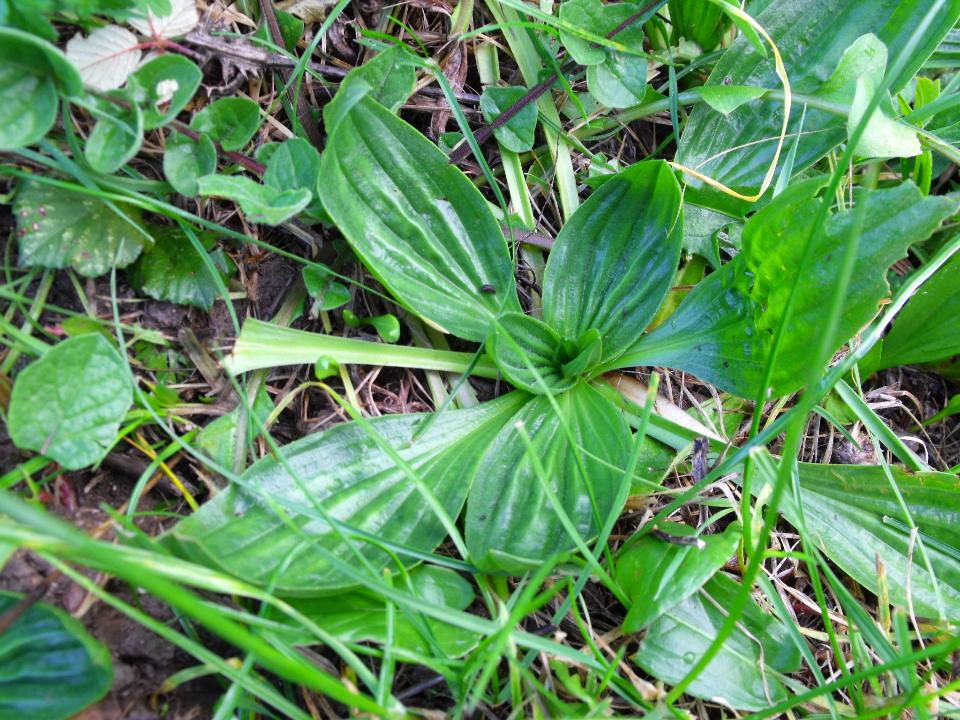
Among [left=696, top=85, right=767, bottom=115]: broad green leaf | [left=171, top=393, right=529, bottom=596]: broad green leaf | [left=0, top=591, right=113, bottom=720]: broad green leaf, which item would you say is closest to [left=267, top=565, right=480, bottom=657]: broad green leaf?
[left=171, top=393, right=529, bottom=596]: broad green leaf

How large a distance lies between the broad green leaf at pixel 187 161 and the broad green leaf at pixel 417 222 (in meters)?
0.22

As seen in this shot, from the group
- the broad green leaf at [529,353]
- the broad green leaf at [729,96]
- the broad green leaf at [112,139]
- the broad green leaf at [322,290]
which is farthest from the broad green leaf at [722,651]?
the broad green leaf at [112,139]

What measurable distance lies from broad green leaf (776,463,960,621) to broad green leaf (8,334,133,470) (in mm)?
1409

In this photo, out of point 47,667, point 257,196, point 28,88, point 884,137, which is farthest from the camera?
point 884,137

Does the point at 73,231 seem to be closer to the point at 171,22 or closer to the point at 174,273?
the point at 174,273

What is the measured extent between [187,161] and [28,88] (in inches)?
10.3

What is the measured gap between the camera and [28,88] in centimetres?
112

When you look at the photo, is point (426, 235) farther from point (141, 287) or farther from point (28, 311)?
point (28, 311)

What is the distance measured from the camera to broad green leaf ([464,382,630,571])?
1.29 m

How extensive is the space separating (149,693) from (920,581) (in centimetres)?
151

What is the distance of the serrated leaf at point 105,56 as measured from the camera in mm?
1202

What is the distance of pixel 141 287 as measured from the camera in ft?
4.36

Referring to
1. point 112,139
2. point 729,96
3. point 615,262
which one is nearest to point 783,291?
point 615,262

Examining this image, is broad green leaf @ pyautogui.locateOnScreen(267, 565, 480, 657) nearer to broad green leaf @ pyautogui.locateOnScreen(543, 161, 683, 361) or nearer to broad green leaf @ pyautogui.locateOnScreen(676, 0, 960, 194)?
broad green leaf @ pyautogui.locateOnScreen(543, 161, 683, 361)
